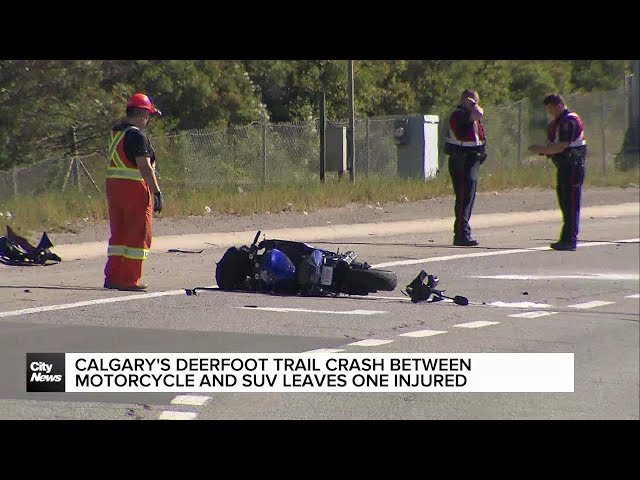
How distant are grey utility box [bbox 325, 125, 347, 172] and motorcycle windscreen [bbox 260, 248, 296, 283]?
42.1 ft

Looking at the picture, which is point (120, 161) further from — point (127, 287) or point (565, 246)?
point (565, 246)

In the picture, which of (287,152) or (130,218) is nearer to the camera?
(130,218)

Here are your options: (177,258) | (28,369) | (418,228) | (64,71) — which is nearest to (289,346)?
Result: (28,369)

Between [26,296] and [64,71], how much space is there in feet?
44.3

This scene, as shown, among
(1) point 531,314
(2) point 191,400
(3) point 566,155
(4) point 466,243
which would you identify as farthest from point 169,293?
(3) point 566,155

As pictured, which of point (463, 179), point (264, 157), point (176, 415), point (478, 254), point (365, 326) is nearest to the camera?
point (176, 415)

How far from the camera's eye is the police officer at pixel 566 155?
1380 centimetres

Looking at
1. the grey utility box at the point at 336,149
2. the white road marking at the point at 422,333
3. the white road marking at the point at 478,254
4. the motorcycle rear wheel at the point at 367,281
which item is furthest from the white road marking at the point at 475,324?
the grey utility box at the point at 336,149

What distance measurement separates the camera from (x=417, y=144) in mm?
25562

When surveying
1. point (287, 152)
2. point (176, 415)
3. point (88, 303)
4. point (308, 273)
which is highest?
point (287, 152)

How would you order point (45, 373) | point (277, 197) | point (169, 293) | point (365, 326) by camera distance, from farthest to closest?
point (277, 197)
point (169, 293)
point (365, 326)
point (45, 373)

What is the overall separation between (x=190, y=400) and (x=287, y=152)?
57.1 ft

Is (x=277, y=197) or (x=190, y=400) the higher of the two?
(x=277, y=197)

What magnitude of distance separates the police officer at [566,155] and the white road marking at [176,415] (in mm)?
7766
